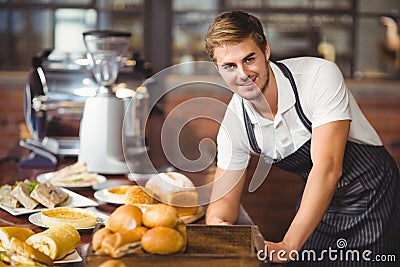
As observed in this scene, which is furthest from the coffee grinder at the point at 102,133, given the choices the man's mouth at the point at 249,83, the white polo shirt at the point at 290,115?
the man's mouth at the point at 249,83

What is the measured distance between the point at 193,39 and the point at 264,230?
1.36 meters

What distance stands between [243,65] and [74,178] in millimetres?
868

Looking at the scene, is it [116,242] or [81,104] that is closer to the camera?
[116,242]

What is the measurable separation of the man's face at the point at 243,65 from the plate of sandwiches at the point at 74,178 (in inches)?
30.0

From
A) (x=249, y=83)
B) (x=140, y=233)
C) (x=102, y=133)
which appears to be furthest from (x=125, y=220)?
(x=102, y=133)

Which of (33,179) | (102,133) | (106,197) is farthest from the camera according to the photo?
(102,133)

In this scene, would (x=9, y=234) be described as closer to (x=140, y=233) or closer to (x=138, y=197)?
(x=140, y=233)

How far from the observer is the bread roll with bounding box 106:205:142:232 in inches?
55.2

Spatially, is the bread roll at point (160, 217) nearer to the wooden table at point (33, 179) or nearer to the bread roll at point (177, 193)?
the wooden table at point (33, 179)

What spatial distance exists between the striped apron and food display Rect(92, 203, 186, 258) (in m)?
1.02

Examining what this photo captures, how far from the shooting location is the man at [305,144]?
200 cm

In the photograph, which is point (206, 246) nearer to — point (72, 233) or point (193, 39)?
point (72, 233)

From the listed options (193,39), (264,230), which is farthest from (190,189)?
(193,39)

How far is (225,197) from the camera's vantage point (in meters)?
2.18
